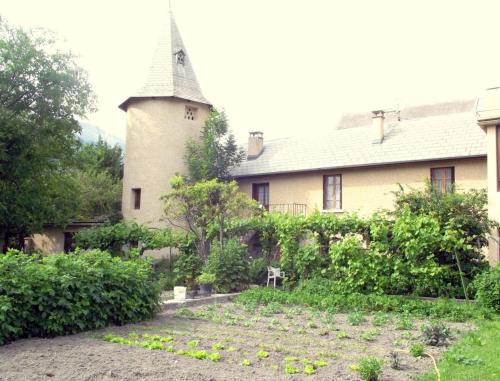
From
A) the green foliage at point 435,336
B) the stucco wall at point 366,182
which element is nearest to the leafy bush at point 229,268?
the stucco wall at point 366,182

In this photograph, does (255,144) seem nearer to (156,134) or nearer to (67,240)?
(156,134)

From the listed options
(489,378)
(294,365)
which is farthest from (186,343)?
(489,378)

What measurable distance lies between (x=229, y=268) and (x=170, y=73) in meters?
14.5

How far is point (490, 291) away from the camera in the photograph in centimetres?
1145

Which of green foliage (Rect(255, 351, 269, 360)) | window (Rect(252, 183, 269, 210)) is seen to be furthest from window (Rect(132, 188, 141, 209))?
green foliage (Rect(255, 351, 269, 360))

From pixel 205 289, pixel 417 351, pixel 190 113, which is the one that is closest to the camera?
pixel 417 351

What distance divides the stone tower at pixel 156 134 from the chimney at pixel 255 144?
9.61 feet

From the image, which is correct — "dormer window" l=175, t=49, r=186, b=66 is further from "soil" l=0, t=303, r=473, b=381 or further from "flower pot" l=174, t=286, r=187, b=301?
"soil" l=0, t=303, r=473, b=381

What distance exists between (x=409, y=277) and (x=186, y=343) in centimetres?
785

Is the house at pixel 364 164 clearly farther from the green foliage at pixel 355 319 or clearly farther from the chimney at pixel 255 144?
the green foliage at pixel 355 319

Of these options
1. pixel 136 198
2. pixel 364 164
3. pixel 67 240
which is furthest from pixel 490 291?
pixel 67 240

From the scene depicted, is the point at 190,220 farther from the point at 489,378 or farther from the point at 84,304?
the point at 489,378

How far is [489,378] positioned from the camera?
19.8ft

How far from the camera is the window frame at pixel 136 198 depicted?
2597 cm
